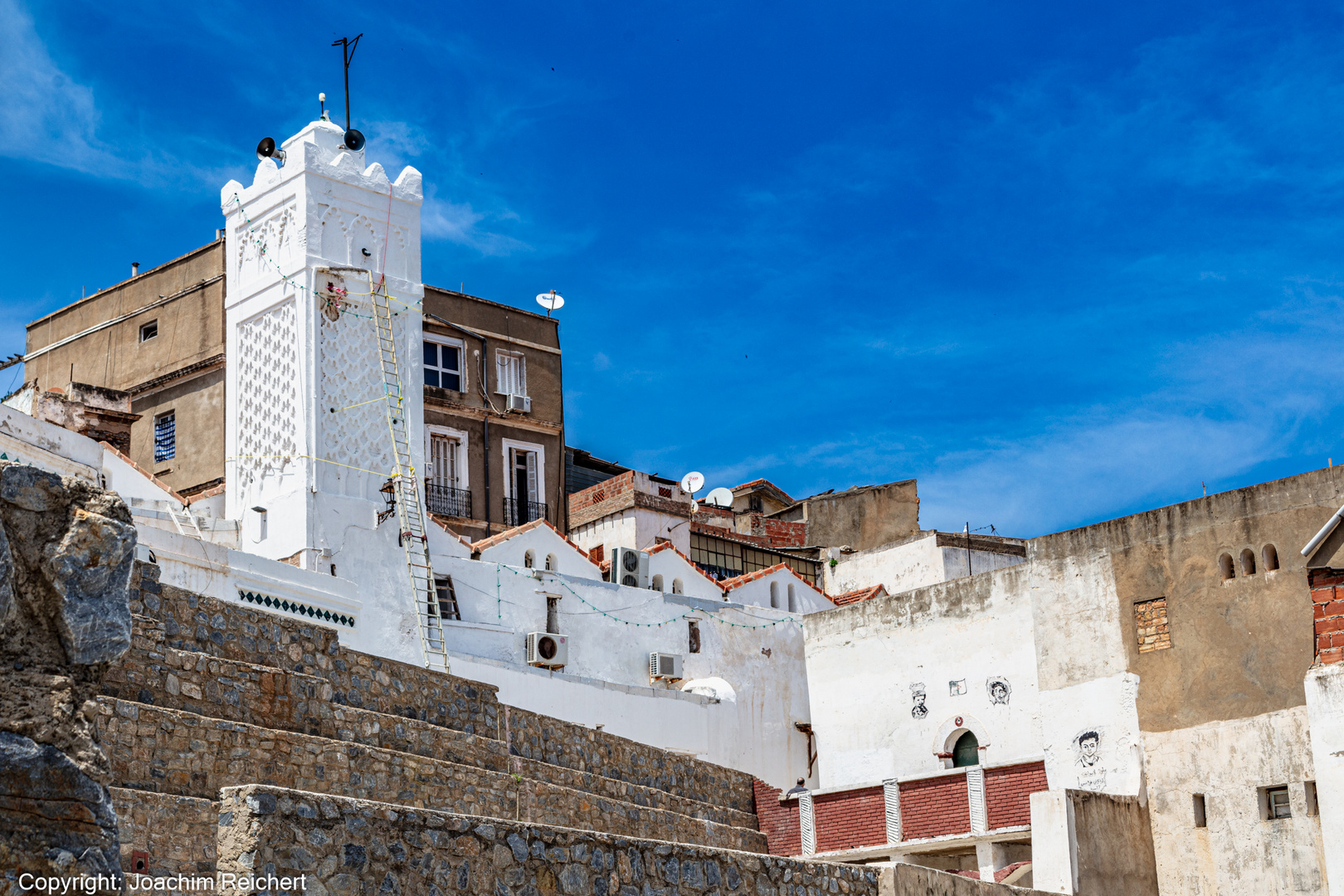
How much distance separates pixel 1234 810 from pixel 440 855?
1634 centimetres

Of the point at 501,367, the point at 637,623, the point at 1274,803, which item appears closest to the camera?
the point at 1274,803

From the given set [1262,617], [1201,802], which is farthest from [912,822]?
[1262,617]

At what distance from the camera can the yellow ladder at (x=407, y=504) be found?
915 inches

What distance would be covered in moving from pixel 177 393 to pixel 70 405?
3131 millimetres

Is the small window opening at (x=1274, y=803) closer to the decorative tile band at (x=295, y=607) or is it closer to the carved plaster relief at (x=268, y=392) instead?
the decorative tile band at (x=295, y=607)

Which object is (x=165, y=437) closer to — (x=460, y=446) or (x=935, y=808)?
(x=460, y=446)

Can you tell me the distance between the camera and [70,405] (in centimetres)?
2655

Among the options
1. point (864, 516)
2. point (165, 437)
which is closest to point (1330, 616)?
point (165, 437)

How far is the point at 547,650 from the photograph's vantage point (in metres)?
25.3

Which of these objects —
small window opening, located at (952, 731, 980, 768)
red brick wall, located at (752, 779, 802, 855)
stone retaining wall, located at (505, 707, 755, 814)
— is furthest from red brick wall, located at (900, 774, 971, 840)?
stone retaining wall, located at (505, 707, 755, 814)

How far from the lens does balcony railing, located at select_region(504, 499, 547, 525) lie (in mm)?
32562

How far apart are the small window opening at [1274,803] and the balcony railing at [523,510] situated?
16.0 metres

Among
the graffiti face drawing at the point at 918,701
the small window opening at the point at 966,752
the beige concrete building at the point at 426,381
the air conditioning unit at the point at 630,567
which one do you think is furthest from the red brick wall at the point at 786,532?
the small window opening at the point at 966,752

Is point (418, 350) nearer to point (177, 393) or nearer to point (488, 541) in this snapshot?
point (488, 541)
